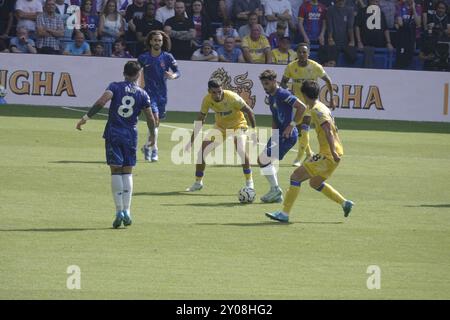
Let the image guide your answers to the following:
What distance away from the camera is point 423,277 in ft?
37.8

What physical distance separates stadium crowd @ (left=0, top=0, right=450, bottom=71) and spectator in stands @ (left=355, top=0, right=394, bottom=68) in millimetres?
30

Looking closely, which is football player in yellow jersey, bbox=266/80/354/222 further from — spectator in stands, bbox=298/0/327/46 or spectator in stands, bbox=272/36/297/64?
spectator in stands, bbox=298/0/327/46

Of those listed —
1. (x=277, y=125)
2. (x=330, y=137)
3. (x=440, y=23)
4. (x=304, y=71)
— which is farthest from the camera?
(x=440, y=23)

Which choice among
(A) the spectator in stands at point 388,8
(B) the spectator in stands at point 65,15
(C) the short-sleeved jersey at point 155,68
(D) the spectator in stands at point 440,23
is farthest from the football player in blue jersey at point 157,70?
(D) the spectator in stands at point 440,23

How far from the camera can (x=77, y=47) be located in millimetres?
30203

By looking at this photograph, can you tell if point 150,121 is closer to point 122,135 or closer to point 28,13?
point 122,135

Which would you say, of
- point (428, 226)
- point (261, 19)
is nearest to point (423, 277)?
point (428, 226)

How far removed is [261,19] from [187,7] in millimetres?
2238

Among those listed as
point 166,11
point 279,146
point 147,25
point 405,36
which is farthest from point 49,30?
point 279,146

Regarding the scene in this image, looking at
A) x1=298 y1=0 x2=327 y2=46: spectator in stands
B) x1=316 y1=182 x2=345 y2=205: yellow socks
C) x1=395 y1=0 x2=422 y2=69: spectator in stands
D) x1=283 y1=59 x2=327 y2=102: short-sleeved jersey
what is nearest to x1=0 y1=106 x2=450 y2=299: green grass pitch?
x1=316 y1=182 x2=345 y2=205: yellow socks

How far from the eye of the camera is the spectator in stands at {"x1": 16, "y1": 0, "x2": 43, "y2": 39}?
1207 inches

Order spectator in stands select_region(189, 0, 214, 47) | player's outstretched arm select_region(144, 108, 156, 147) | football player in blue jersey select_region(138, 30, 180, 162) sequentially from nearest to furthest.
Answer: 1. player's outstretched arm select_region(144, 108, 156, 147)
2. football player in blue jersey select_region(138, 30, 180, 162)
3. spectator in stands select_region(189, 0, 214, 47)

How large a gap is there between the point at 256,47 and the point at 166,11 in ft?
9.37
